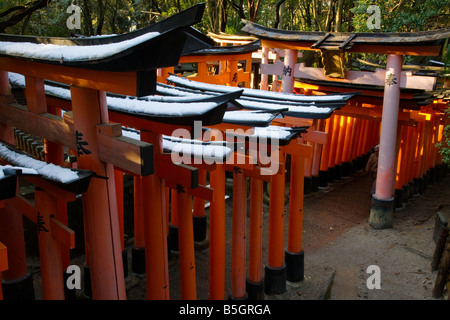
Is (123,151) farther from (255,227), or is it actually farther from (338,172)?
(338,172)

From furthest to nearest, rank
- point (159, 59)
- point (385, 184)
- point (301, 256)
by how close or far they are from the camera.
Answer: point (385, 184) → point (301, 256) → point (159, 59)

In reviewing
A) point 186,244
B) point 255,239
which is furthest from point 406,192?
point 186,244

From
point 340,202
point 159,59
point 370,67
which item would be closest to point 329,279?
point 340,202

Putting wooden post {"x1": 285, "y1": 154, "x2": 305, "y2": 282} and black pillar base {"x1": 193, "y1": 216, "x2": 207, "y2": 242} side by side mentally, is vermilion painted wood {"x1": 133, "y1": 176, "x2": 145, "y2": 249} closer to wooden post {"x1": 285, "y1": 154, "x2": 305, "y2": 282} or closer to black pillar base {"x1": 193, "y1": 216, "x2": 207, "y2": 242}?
black pillar base {"x1": 193, "y1": 216, "x2": 207, "y2": 242}

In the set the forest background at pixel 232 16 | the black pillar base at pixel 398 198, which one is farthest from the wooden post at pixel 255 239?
the black pillar base at pixel 398 198

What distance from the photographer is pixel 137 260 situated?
7.41m

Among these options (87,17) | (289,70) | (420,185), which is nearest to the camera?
(289,70)

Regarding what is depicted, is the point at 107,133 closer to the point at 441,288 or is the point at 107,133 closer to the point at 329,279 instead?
the point at 329,279

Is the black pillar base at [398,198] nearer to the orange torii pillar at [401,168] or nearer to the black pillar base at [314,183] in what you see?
the orange torii pillar at [401,168]

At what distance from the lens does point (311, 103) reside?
6883mm

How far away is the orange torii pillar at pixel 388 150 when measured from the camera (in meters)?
9.04

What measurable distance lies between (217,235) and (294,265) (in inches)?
85.6

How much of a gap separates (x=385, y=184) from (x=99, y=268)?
24.3 feet

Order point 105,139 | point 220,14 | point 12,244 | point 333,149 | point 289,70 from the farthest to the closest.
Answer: point 220,14, point 333,149, point 289,70, point 12,244, point 105,139
